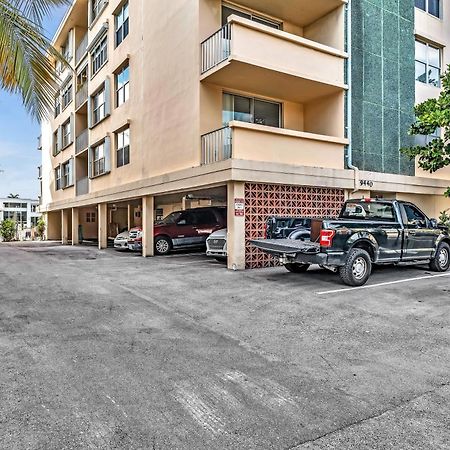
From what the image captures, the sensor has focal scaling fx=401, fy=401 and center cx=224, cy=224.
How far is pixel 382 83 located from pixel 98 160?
14613 mm

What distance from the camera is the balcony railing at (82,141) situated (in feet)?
76.2

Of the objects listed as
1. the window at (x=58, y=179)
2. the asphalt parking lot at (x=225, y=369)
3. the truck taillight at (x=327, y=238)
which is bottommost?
the asphalt parking lot at (x=225, y=369)

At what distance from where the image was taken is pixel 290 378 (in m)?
4.15

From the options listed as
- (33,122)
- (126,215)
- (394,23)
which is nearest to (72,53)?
A: (126,215)

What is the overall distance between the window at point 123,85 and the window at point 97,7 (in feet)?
15.4

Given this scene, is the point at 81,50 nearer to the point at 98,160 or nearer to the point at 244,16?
the point at 98,160

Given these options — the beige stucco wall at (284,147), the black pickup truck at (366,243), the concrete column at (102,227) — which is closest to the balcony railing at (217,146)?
the beige stucco wall at (284,147)

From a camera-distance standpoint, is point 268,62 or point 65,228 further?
point 65,228

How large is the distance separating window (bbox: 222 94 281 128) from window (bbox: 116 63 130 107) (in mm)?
6495

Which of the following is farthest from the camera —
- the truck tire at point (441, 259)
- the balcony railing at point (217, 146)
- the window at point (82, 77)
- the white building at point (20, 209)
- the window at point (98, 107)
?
the white building at point (20, 209)

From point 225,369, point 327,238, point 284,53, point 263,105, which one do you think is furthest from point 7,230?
point 225,369

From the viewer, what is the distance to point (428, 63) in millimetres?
16688

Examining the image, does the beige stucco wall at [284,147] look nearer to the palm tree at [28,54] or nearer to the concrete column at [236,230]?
the concrete column at [236,230]

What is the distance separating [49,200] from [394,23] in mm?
26704
